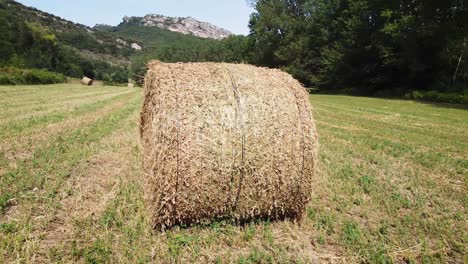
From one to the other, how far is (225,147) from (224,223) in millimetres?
1059

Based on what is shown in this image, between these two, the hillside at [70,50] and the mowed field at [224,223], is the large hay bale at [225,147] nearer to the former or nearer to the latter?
the mowed field at [224,223]

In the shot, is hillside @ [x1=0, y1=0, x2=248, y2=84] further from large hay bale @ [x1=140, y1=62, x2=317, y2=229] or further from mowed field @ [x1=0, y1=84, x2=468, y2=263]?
large hay bale @ [x1=140, y1=62, x2=317, y2=229]

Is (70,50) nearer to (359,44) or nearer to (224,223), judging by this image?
(359,44)

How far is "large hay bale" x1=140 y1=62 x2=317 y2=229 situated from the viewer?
4.62 metres

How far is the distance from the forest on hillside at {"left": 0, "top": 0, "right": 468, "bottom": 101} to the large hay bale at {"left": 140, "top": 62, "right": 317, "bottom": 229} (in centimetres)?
841

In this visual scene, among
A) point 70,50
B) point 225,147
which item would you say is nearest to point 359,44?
point 225,147

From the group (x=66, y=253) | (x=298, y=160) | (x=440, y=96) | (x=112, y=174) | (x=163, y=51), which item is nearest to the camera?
(x=66, y=253)

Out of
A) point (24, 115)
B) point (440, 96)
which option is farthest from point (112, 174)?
point (440, 96)

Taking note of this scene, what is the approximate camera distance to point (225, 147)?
4711 millimetres

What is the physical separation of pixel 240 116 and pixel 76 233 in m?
2.49

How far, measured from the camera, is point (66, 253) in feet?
13.1

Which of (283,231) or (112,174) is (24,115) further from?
(283,231)

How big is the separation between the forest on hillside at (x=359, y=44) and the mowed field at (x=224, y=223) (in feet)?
21.0

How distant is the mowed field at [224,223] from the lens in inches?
165
